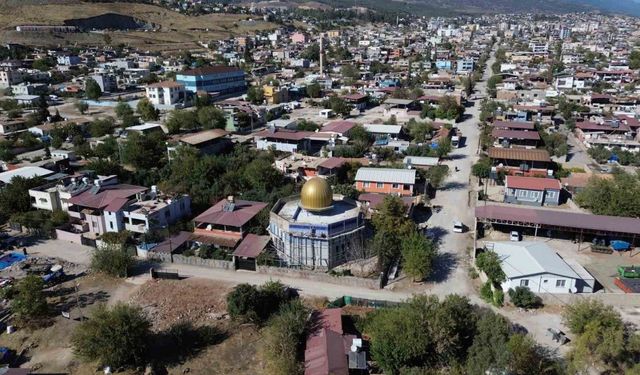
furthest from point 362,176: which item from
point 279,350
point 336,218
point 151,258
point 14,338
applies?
point 14,338

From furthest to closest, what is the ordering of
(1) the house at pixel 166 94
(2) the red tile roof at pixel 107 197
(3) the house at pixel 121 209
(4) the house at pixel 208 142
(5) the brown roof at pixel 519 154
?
1. (1) the house at pixel 166 94
2. (4) the house at pixel 208 142
3. (5) the brown roof at pixel 519 154
4. (2) the red tile roof at pixel 107 197
5. (3) the house at pixel 121 209

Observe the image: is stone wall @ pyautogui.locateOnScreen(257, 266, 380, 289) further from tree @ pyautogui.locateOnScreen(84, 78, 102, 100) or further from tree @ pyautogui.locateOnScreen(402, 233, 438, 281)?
tree @ pyautogui.locateOnScreen(84, 78, 102, 100)

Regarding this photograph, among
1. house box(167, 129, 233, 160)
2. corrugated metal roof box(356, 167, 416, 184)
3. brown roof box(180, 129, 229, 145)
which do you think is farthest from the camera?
brown roof box(180, 129, 229, 145)

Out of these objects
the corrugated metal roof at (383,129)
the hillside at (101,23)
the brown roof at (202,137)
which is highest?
the hillside at (101,23)

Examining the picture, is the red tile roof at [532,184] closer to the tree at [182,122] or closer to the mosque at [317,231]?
the mosque at [317,231]

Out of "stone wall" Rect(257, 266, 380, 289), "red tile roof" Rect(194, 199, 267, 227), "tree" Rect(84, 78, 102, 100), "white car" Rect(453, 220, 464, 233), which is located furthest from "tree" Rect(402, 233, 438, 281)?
"tree" Rect(84, 78, 102, 100)

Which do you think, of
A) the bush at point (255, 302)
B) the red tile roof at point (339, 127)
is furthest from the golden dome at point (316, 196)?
the red tile roof at point (339, 127)

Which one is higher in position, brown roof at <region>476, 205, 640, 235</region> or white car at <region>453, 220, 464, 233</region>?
brown roof at <region>476, 205, 640, 235</region>
